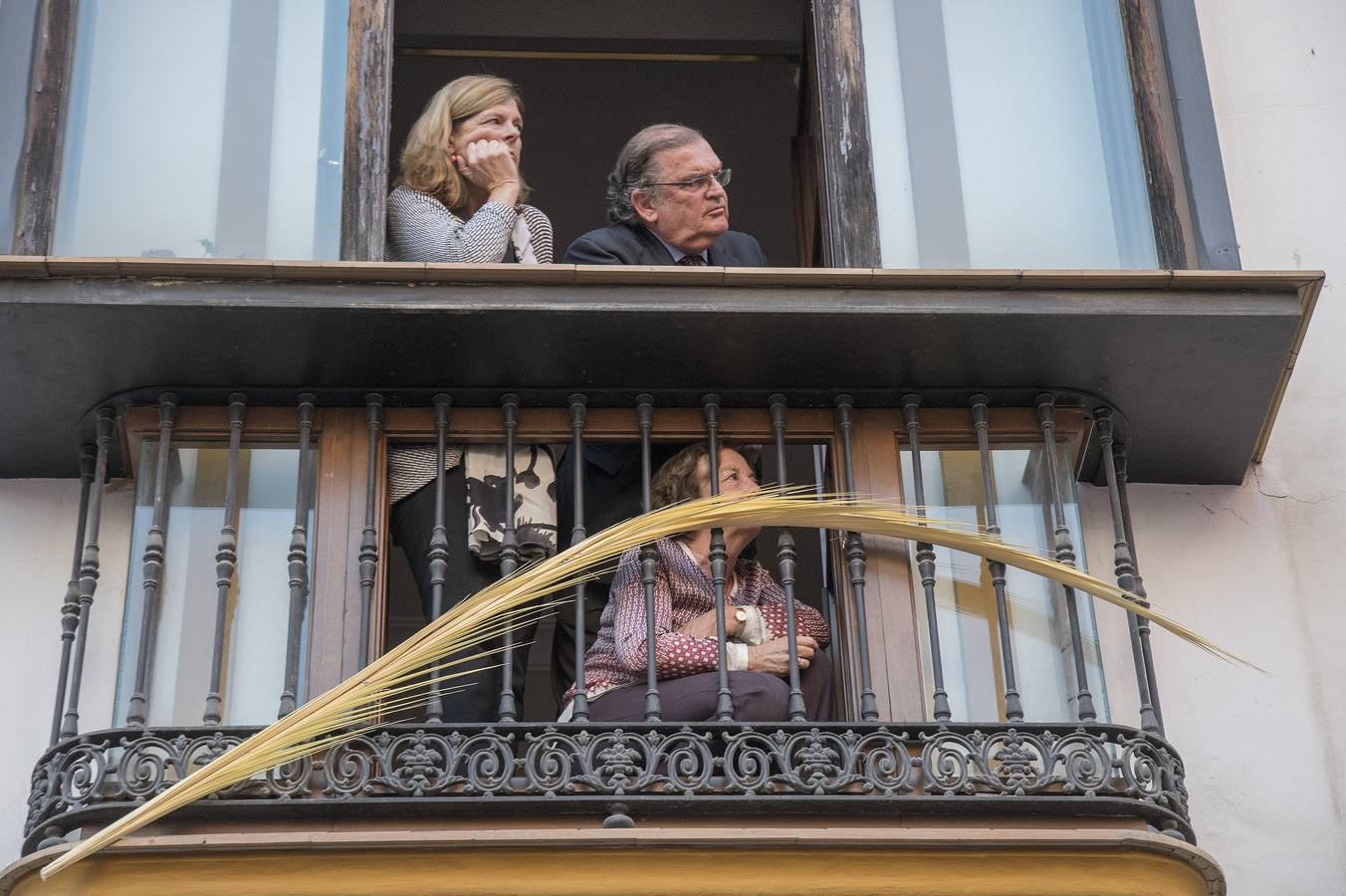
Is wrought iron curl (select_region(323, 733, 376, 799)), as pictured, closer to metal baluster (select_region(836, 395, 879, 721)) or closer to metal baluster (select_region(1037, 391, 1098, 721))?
metal baluster (select_region(836, 395, 879, 721))

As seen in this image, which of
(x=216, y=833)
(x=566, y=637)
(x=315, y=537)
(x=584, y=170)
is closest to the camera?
(x=216, y=833)

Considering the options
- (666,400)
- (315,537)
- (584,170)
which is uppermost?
(584,170)

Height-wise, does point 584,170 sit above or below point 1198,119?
above

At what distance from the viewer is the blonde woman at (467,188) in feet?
21.8

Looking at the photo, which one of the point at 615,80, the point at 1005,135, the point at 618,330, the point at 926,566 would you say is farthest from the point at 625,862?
the point at 615,80

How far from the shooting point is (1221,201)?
264 inches

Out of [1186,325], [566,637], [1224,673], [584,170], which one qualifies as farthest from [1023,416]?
[584,170]

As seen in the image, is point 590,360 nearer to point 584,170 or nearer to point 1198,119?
point 1198,119

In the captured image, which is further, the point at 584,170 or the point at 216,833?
the point at 584,170

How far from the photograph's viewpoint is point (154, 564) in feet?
20.1

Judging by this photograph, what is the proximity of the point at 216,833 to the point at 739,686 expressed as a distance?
1278mm

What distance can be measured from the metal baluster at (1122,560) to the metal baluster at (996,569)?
0.30m

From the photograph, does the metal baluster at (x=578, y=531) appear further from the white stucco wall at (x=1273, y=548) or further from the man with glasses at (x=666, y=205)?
the white stucco wall at (x=1273, y=548)

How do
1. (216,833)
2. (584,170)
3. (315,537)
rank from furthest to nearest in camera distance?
1. (584,170)
2. (315,537)
3. (216,833)
